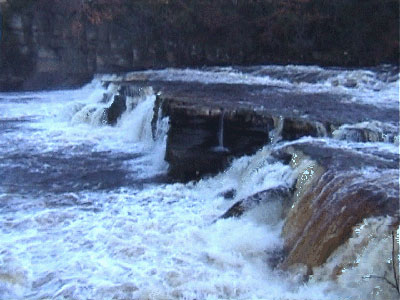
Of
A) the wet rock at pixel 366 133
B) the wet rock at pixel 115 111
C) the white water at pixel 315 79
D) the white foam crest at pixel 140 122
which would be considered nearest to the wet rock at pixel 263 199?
the wet rock at pixel 366 133

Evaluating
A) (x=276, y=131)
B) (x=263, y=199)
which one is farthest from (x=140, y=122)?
(x=263, y=199)

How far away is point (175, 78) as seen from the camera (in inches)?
531

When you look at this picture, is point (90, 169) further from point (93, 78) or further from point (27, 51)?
point (27, 51)

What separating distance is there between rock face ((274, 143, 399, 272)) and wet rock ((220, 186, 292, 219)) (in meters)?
0.15

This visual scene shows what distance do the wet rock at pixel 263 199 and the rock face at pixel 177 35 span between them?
10585 millimetres

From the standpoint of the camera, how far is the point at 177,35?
687 inches

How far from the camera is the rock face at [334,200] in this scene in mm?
4312

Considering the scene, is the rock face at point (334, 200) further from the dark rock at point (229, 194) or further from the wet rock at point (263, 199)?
the dark rock at point (229, 194)

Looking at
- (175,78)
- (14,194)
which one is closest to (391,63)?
(175,78)

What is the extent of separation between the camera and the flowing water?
178 inches

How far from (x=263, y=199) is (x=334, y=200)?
114 centimetres

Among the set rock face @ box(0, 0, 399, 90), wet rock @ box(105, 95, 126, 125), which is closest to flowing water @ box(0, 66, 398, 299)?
wet rock @ box(105, 95, 126, 125)

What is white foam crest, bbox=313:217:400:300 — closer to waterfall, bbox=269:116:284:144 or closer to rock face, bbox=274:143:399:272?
rock face, bbox=274:143:399:272

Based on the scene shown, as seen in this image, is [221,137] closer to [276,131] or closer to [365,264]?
[276,131]
